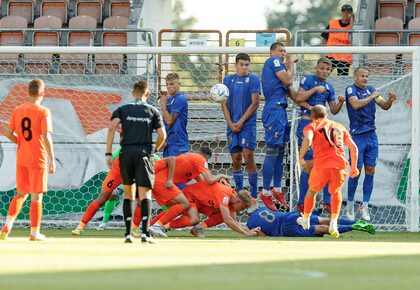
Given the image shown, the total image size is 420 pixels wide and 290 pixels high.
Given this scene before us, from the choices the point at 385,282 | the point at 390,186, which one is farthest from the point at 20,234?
the point at 385,282

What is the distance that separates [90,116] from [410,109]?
16.2ft

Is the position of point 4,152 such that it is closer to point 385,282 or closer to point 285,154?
point 285,154

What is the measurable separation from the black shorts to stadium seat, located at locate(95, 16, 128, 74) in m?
6.27

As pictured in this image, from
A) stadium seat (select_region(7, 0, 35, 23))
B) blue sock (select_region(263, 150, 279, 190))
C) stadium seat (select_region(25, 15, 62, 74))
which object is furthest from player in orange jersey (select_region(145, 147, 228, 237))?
stadium seat (select_region(7, 0, 35, 23))

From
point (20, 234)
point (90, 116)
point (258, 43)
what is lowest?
point (20, 234)

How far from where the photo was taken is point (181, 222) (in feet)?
47.8

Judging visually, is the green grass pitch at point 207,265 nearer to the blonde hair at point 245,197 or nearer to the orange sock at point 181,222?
the blonde hair at point 245,197

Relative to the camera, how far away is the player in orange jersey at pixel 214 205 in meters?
14.1

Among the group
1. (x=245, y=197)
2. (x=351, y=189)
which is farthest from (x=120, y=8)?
(x=245, y=197)

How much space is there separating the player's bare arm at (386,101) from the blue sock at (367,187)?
1.01 m

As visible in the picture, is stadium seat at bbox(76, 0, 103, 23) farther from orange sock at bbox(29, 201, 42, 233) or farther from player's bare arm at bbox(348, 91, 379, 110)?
orange sock at bbox(29, 201, 42, 233)

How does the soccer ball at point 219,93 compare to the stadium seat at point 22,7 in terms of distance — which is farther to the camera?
the stadium seat at point 22,7

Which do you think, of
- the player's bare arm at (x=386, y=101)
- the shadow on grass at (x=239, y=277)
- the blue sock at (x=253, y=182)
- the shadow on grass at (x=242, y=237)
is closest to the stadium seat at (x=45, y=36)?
the shadow on grass at (x=242, y=237)

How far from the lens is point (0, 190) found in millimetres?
17641
